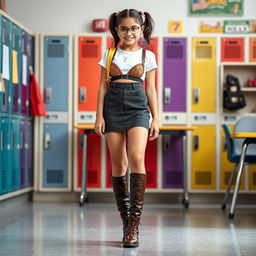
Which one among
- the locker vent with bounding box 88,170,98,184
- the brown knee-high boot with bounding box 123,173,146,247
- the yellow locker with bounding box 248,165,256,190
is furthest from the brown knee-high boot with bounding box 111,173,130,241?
the yellow locker with bounding box 248,165,256,190

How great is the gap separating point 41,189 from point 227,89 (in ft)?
7.86

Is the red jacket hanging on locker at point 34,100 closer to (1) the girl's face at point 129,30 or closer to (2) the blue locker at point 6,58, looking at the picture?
(2) the blue locker at point 6,58

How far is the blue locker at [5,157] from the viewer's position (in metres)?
5.30

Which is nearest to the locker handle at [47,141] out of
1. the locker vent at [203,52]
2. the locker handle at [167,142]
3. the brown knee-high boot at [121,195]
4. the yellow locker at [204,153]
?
the locker handle at [167,142]

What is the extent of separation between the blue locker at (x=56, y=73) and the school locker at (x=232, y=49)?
1790mm

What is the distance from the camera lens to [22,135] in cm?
609

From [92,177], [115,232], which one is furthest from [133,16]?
[92,177]

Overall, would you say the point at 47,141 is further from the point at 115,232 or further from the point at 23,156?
the point at 115,232

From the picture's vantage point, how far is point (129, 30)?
3.39m

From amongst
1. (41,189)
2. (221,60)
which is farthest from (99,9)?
(41,189)

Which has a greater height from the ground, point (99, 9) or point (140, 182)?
point (99, 9)

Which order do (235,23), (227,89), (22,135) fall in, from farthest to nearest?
1. (235,23)
2. (227,89)
3. (22,135)

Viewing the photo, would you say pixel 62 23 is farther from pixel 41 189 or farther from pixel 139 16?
pixel 139 16

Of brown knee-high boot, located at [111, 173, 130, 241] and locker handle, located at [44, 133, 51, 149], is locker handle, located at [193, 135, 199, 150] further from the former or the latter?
brown knee-high boot, located at [111, 173, 130, 241]
